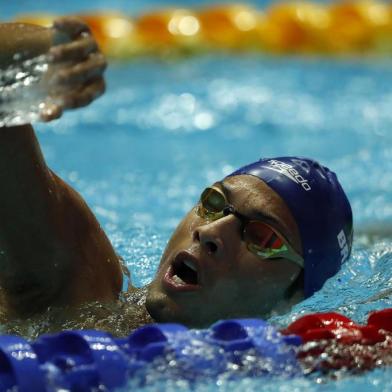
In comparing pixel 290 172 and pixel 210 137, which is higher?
pixel 290 172

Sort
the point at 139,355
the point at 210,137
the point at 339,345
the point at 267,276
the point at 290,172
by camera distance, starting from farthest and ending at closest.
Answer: the point at 210,137 → the point at 290,172 → the point at 267,276 → the point at 339,345 → the point at 139,355

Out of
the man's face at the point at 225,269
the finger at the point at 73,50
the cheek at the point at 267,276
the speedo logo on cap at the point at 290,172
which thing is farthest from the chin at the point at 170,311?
the finger at the point at 73,50

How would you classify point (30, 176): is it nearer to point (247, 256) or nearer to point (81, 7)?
point (247, 256)

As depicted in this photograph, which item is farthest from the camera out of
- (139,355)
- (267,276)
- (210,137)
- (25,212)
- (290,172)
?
(210,137)

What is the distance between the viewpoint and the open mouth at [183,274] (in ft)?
7.34

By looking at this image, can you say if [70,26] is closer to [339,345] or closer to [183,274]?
[183,274]

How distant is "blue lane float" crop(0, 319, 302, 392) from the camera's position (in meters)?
1.91

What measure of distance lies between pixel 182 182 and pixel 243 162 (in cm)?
42

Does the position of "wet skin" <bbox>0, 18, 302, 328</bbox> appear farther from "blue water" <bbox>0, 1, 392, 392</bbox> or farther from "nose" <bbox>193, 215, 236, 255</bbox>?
"blue water" <bbox>0, 1, 392, 392</bbox>

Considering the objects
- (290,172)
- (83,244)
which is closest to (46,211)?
(83,244)

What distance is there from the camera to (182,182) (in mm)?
4605

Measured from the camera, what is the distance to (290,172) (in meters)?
2.45

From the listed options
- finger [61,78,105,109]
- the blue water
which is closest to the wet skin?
finger [61,78,105,109]

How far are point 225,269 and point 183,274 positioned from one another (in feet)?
0.37
